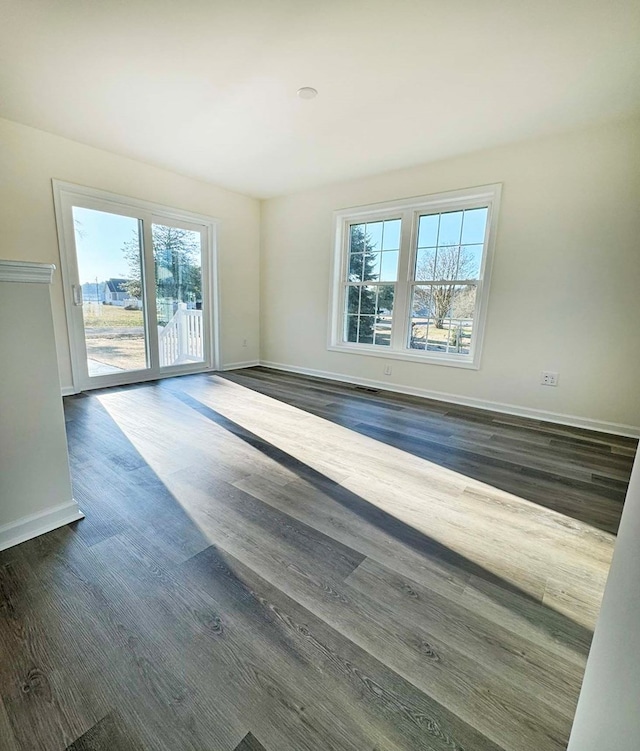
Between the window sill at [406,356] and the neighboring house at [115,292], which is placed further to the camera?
the neighboring house at [115,292]

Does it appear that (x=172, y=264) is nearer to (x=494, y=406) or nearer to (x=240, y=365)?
(x=240, y=365)

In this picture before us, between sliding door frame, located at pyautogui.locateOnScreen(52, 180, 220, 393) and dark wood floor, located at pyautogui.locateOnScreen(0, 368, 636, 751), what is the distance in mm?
1806

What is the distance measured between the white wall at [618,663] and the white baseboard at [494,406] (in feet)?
10.0

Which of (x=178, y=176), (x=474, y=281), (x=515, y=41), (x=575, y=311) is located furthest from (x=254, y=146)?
(x=575, y=311)

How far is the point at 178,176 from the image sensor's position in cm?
434

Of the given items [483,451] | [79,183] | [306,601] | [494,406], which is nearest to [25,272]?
[306,601]

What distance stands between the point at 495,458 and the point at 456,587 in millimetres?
1383

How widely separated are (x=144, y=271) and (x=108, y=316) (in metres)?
0.69

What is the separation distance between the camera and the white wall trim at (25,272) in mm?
1308

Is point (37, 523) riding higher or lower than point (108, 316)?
lower

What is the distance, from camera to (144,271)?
4172 mm

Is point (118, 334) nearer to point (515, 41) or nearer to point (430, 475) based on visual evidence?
point (430, 475)

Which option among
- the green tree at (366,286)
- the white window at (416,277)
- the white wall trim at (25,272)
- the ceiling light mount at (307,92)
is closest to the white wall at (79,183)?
the white window at (416,277)

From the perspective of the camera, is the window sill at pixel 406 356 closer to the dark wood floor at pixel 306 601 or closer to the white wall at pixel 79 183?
the dark wood floor at pixel 306 601
